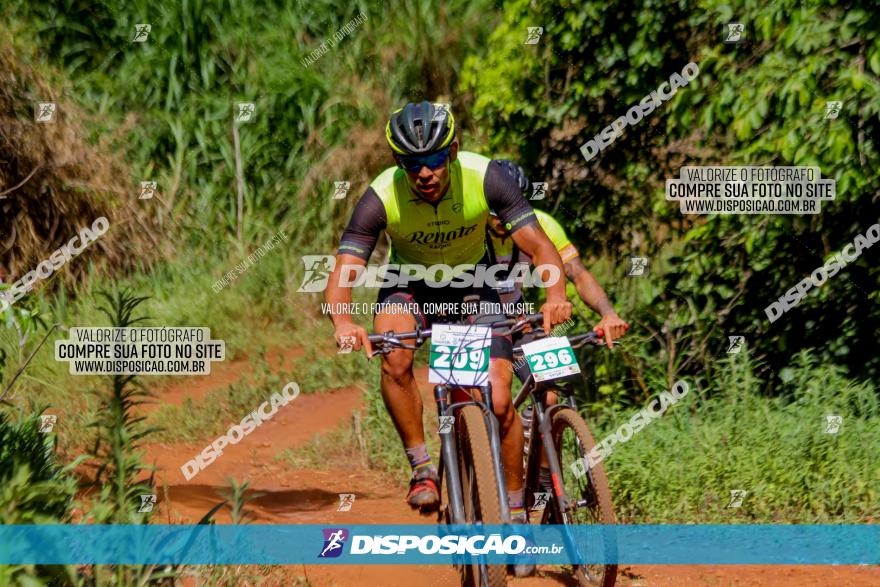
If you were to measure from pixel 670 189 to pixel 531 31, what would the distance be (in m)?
1.79

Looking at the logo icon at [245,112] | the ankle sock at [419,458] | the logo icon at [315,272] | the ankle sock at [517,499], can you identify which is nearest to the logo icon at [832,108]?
the ankle sock at [517,499]

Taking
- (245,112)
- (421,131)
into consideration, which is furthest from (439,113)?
(245,112)

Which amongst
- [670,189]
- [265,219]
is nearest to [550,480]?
[670,189]

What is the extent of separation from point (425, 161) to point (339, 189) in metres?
6.78

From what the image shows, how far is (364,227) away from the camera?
583 cm

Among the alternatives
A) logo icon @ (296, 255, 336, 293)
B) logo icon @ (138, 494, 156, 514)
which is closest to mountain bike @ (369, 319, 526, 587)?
logo icon @ (138, 494, 156, 514)

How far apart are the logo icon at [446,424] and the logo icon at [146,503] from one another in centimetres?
138

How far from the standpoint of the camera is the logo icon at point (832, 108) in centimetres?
667

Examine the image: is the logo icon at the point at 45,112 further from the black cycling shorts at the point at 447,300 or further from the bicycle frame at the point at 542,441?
the bicycle frame at the point at 542,441

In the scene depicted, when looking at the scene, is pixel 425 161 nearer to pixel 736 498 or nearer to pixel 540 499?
pixel 540 499

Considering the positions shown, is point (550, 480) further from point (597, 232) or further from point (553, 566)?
point (597, 232)

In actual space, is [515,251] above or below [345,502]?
above

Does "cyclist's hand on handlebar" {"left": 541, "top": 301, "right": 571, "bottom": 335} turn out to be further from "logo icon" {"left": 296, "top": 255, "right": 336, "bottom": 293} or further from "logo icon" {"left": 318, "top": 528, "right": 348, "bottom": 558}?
"logo icon" {"left": 296, "top": 255, "right": 336, "bottom": 293}

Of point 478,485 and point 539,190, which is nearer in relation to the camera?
point 478,485
